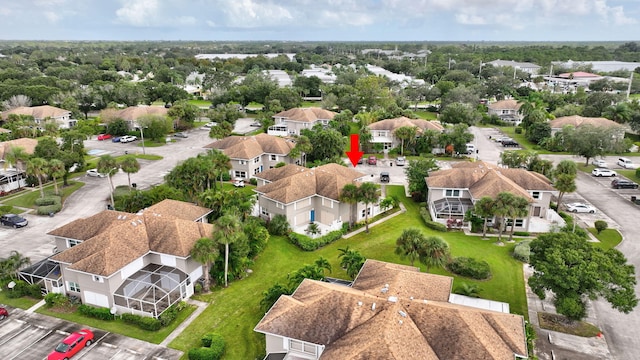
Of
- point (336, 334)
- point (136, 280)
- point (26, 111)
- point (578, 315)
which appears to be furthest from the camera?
point (26, 111)

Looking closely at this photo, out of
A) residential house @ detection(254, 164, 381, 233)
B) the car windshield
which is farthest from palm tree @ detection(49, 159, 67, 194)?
the car windshield

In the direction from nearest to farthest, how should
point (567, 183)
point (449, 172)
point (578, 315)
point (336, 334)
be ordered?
point (336, 334)
point (578, 315)
point (567, 183)
point (449, 172)

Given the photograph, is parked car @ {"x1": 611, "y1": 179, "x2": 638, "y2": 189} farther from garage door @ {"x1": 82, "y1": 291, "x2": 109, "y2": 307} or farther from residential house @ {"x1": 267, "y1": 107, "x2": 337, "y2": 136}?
garage door @ {"x1": 82, "y1": 291, "x2": 109, "y2": 307}

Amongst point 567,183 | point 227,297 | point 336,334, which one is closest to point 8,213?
point 227,297

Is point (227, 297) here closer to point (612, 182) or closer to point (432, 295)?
point (432, 295)

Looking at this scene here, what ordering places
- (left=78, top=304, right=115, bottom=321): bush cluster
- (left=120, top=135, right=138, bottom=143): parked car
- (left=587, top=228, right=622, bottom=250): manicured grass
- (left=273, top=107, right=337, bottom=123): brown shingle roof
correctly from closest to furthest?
1. (left=78, top=304, right=115, bottom=321): bush cluster
2. (left=587, top=228, right=622, bottom=250): manicured grass
3. (left=120, top=135, right=138, bottom=143): parked car
4. (left=273, top=107, right=337, bottom=123): brown shingle roof

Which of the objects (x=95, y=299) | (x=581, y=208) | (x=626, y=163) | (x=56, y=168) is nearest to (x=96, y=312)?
(x=95, y=299)
